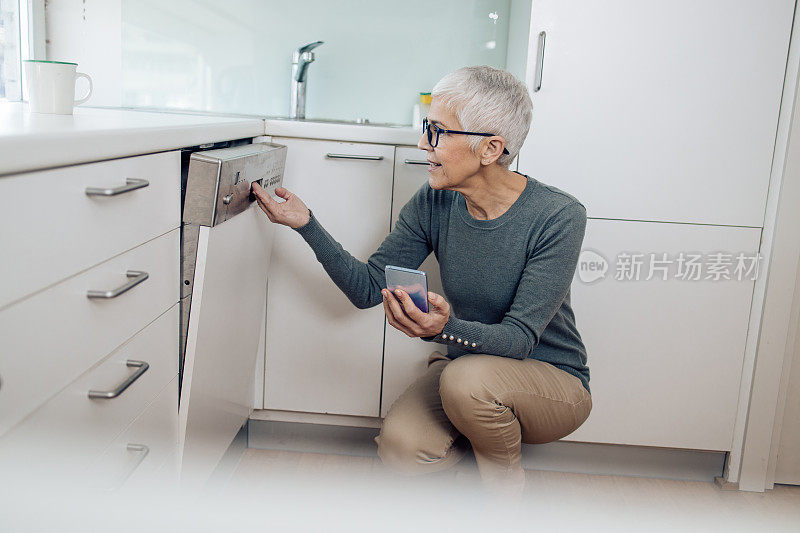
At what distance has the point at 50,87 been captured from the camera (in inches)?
47.8

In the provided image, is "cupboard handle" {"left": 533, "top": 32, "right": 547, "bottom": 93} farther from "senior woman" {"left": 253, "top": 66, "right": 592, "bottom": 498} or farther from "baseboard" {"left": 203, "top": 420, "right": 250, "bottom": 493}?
"baseboard" {"left": 203, "top": 420, "right": 250, "bottom": 493}

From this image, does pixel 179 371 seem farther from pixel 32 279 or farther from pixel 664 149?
pixel 664 149

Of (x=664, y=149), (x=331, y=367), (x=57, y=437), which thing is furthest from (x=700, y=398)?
(x=57, y=437)

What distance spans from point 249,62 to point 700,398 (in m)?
1.72

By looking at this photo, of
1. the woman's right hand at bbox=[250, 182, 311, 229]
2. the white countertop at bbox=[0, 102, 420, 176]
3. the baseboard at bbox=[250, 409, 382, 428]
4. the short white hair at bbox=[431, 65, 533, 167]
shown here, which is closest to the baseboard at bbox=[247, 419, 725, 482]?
the baseboard at bbox=[250, 409, 382, 428]

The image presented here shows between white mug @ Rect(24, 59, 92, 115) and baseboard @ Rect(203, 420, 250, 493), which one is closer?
white mug @ Rect(24, 59, 92, 115)

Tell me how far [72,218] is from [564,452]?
156cm

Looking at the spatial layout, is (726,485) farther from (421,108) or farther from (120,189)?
(120,189)

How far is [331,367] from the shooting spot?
1927 millimetres

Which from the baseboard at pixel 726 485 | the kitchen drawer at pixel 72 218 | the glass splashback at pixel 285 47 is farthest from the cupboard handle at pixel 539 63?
the baseboard at pixel 726 485

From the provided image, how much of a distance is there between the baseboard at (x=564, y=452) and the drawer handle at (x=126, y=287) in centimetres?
105

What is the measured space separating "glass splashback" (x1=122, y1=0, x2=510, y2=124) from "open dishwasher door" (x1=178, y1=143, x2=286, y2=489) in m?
0.73

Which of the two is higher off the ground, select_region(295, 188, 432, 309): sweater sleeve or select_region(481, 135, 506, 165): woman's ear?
select_region(481, 135, 506, 165): woman's ear

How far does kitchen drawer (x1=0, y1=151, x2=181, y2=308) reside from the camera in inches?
27.4
